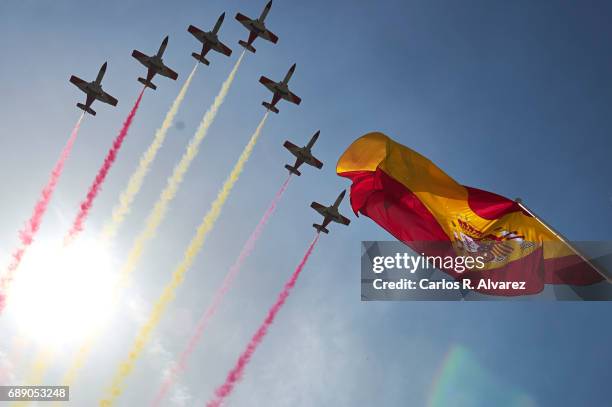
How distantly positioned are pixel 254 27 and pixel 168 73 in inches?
671

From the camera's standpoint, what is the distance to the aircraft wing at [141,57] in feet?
351

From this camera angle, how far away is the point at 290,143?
375ft

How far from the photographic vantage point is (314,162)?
114 metres

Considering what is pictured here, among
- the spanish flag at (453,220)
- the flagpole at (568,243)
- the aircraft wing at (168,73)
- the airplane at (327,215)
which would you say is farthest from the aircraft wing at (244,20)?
the flagpole at (568,243)

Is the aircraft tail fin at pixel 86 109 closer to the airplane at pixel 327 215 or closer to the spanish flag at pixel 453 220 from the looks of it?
the airplane at pixel 327 215

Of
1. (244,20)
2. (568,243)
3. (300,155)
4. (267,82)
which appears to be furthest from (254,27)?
(568,243)

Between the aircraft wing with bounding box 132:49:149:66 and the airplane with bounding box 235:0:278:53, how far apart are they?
53.6 feet

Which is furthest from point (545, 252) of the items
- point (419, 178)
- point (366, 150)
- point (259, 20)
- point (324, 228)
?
point (259, 20)

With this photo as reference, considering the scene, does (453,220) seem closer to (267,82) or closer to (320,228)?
(320,228)

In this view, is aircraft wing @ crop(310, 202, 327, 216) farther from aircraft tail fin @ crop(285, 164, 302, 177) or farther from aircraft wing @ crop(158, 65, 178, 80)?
aircraft wing @ crop(158, 65, 178, 80)

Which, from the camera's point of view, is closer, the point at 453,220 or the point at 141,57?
the point at 453,220

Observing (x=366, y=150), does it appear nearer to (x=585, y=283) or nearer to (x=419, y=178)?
(x=419, y=178)

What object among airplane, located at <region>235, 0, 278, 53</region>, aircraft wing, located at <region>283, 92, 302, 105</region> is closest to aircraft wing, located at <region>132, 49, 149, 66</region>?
airplane, located at <region>235, 0, 278, 53</region>

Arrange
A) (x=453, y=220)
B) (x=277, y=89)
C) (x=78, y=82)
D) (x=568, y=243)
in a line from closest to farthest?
(x=568, y=243) → (x=453, y=220) → (x=78, y=82) → (x=277, y=89)
